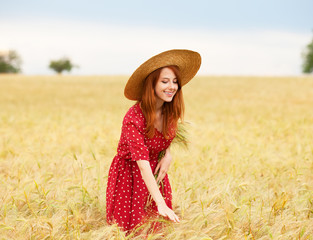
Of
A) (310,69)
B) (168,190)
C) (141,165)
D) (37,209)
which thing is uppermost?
(310,69)

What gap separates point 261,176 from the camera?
467cm

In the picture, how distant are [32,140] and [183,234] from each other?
381 centimetres

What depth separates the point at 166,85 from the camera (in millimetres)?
2693

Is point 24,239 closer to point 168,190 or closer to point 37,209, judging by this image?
point 37,209

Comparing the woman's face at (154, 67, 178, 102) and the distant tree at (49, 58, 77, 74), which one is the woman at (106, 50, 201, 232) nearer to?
the woman's face at (154, 67, 178, 102)

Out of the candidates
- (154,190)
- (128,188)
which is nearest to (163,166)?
(128,188)

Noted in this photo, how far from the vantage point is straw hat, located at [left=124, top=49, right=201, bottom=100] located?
8.64 ft

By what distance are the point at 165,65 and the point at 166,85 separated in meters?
0.14

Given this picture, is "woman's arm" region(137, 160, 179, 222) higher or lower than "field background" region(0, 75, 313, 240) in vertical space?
higher

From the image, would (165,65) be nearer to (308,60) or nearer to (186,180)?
(186,180)

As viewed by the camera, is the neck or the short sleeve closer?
the short sleeve

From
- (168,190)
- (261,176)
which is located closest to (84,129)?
(261,176)

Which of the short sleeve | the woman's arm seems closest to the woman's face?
the short sleeve

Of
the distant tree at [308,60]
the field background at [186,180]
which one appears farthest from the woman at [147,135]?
the distant tree at [308,60]
